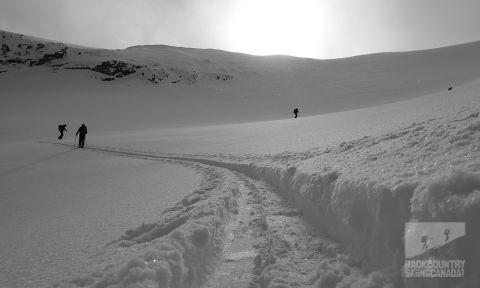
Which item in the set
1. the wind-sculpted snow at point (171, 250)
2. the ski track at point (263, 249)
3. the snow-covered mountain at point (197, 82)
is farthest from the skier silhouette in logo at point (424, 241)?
the snow-covered mountain at point (197, 82)

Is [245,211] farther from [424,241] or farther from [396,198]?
[424,241]

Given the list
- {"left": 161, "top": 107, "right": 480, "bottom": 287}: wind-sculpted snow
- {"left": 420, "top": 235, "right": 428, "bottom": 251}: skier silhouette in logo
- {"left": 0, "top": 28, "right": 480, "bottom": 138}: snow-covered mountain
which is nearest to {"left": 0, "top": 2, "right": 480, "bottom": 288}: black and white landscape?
{"left": 161, "top": 107, "right": 480, "bottom": 287}: wind-sculpted snow

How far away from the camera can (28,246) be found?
4535 mm

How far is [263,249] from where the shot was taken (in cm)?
459

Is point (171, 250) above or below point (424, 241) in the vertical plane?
below

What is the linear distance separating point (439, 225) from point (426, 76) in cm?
5643

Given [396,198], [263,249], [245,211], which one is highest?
[396,198]

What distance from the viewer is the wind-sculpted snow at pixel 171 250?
137 inches

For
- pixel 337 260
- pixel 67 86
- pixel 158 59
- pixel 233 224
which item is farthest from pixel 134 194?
pixel 158 59

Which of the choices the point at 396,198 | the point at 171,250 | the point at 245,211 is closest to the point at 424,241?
the point at 396,198
